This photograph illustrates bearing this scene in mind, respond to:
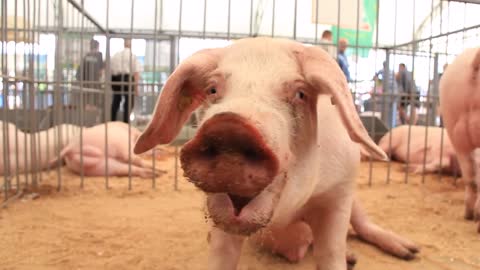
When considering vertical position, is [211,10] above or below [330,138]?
above

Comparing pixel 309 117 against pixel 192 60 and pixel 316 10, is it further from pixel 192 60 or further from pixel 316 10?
pixel 316 10

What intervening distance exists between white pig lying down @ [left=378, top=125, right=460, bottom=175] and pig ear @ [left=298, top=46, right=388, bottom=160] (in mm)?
3287

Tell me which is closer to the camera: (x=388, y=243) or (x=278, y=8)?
(x=388, y=243)

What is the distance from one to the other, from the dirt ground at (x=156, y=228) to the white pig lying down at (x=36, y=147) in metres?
0.26

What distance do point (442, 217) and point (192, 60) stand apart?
2.41 m

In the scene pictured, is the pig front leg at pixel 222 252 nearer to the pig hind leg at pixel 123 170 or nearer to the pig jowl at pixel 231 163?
the pig jowl at pixel 231 163

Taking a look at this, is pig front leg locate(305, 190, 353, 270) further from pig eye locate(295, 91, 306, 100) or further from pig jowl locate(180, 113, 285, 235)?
pig jowl locate(180, 113, 285, 235)

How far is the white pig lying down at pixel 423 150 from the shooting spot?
4930 mm

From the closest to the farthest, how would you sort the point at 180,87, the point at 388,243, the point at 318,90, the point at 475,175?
the point at 318,90
the point at 180,87
the point at 388,243
the point at 475,175

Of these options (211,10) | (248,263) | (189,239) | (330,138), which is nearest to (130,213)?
(189,239)

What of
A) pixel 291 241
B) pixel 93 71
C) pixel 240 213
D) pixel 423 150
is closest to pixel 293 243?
pixel 291 241

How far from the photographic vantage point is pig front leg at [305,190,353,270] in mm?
1889

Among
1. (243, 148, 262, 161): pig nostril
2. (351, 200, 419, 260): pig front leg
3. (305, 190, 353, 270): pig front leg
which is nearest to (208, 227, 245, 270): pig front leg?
(305, 190, 353, 270): pig front leg

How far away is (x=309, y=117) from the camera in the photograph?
62.6 inches
